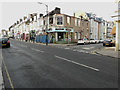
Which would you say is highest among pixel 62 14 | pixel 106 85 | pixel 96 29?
pixel 62 14

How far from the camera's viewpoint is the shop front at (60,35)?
30703 millimetres

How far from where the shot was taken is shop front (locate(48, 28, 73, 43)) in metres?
30.7

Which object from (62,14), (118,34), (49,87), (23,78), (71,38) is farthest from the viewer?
(71,38)

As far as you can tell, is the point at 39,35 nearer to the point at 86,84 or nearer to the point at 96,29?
the point at 96,29

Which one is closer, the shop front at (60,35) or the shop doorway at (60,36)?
the shop front at (60,35)

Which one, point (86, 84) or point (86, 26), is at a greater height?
point (86, 26)

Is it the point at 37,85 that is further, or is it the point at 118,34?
the point at 118,34

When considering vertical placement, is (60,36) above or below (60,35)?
below

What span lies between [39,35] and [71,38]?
11.8 m

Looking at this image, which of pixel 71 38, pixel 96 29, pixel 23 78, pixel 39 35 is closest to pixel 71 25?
pixel 71 38

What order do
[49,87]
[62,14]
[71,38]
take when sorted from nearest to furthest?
[49,87]
[62,14]
[71,38]

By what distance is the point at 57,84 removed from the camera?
448 cm

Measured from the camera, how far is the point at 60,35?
103ft

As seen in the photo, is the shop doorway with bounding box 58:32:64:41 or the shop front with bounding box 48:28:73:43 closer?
the shop front with bounding box 48:28:73:43
